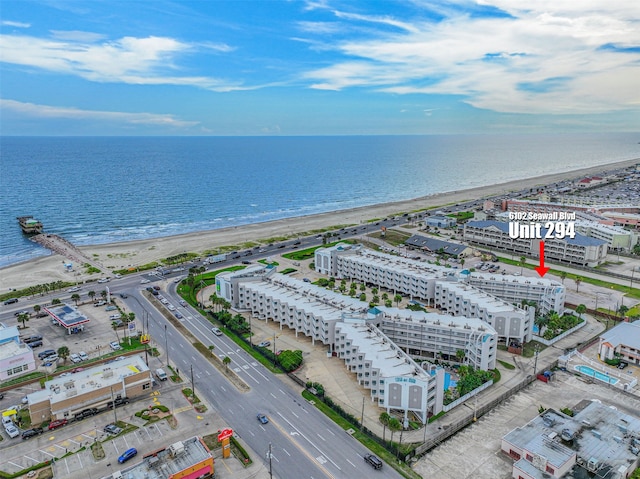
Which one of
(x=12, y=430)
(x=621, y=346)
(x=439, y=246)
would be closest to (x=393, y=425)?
(x=621, y=346)

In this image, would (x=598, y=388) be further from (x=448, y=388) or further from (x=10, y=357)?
(x=10, y=357)

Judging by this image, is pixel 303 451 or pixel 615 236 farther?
pixel 615 236

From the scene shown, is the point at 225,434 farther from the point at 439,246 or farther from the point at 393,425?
the point at 439,246

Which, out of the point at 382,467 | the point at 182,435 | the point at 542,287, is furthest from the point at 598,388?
the point at 182,435

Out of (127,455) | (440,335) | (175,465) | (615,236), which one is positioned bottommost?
(127,455)

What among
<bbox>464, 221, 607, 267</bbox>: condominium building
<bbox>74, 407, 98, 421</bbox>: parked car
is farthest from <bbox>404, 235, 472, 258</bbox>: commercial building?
<bbox>74, 407, 98, 421</bbox>: parked car

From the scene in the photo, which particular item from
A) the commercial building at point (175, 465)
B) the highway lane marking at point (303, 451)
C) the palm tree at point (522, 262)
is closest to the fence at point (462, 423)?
the highway lane marking at point (303, 451)

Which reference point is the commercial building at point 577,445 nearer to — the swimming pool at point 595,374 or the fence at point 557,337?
the swimming pool at point 595,374
